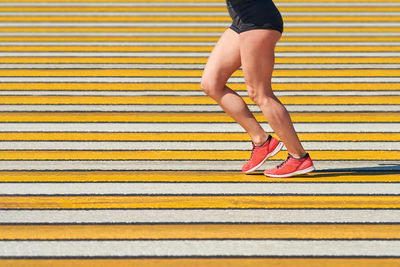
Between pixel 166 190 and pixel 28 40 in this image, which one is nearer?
pixel 166 190

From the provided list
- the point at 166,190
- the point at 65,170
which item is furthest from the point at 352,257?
the point at 65,170

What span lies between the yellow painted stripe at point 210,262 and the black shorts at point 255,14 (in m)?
1.53

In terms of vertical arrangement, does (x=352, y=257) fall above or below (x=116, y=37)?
below

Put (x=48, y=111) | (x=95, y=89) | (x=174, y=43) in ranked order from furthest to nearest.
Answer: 1. (x=174, y=43)
2. (x=95, y=89)
3. (x=48, y=111)

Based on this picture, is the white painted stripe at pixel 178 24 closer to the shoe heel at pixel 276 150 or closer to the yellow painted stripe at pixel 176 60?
the yellow painted stripe at pixel 176 60

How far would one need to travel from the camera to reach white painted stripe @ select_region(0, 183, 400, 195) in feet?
16.7

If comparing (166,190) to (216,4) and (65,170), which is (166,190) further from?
(216,4)

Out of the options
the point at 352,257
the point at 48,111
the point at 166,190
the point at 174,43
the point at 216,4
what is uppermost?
the point at 216,4

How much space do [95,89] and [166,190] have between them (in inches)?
99.7

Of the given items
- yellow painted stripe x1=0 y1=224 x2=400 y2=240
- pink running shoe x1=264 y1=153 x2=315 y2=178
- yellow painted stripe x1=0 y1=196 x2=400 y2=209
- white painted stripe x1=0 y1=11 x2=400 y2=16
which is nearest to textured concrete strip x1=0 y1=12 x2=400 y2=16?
white painted stripe x1=0 y1=11 x2=400 y2=16

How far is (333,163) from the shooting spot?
569 cm

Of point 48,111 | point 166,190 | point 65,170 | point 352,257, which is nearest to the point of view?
point 352,257

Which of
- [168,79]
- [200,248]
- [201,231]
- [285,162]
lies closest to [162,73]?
[168,79]

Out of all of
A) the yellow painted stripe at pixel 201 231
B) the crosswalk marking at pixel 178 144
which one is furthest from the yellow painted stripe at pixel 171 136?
the yellow painted stripe at pixel 201 231
